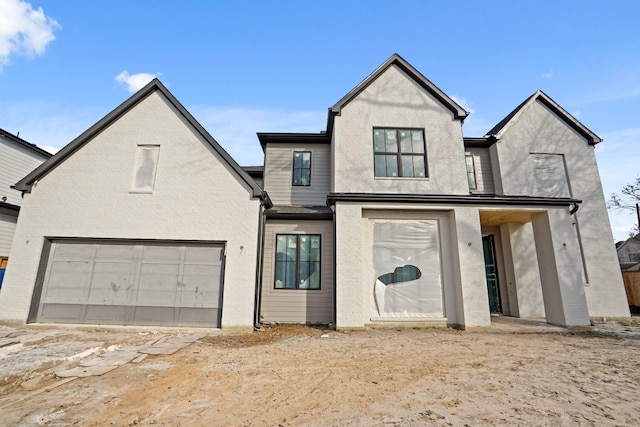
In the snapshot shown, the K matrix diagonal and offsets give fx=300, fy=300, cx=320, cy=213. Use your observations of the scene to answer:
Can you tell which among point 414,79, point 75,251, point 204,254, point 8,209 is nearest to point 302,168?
point 204,254

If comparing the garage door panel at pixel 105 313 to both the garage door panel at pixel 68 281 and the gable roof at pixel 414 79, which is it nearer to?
the garage door panel at pixel 68 281

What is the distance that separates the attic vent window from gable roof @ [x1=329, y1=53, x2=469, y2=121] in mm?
6240

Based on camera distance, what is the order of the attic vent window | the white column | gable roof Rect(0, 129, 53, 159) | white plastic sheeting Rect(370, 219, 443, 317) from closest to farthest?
the white column → white plastic sheeting Rect(370, 219, 443, 317) → the attic vent window → gable roof Rect(0, 129, 53, 159)

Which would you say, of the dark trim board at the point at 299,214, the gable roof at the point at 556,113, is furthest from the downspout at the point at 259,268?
the gable roof at the point at 556,113

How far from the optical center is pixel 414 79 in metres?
11.5

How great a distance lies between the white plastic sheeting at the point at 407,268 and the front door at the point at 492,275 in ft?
13.1

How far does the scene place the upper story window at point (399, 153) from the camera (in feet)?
34.7

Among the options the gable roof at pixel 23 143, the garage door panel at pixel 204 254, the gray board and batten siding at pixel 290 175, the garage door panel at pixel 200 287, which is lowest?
the garage door panel at pixel 200 287

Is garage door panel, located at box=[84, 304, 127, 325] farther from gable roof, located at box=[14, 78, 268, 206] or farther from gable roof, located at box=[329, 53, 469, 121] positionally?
gable roof, located at box=[329, 53, 469, 121]

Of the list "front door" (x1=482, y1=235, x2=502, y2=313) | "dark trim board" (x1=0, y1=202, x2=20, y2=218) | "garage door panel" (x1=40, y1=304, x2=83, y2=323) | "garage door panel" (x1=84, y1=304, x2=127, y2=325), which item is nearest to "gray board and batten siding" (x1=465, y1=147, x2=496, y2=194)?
"front door" (x1=482, y1=235, x2=502, y2=313)

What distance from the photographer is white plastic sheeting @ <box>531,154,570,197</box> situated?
12.4 meters

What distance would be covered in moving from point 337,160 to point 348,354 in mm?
6452

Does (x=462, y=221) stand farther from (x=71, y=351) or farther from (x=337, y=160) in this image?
(x=71, y=351)

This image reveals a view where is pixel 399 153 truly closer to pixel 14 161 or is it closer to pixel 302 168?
pixel 302 168
